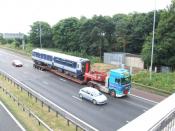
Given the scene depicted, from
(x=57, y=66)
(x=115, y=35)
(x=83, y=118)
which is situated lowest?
→ (x=83, y=118)

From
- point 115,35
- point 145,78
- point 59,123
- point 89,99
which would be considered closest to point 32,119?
point 59,123

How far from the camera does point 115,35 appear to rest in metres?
60.9

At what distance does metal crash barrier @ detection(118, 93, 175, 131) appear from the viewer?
6734 millimetres

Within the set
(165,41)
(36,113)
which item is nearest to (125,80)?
(36,113)

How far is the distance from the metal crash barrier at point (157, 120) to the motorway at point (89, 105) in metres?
13.6

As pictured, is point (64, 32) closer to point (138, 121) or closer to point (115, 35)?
point (115, 35)

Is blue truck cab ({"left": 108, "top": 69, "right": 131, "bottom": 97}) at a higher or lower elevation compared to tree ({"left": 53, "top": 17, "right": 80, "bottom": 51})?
lower

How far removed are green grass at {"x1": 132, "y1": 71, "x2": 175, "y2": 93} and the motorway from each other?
440 centimetres

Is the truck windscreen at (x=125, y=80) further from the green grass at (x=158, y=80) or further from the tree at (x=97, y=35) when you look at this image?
the tree at (x=97, y=35)

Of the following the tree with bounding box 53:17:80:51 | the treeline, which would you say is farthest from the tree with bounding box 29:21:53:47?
the treeline

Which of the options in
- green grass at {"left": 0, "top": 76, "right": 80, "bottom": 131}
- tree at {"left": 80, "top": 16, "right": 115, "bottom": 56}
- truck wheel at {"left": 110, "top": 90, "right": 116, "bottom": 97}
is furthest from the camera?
tree at {"left": 80, "top": 16, "right": 115, "bottom": 56}

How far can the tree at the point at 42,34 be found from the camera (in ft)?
274

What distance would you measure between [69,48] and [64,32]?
5.30 metres

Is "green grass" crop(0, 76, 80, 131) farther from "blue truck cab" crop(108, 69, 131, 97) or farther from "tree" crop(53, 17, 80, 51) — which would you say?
"tree" crop(53, 17, 80, 51)
